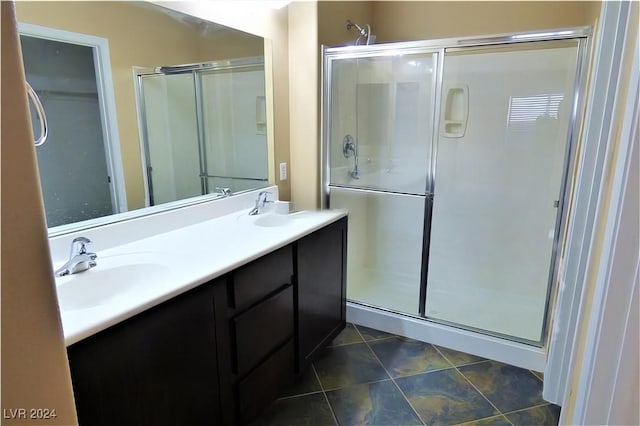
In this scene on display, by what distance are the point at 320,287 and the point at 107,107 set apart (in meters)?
1.31

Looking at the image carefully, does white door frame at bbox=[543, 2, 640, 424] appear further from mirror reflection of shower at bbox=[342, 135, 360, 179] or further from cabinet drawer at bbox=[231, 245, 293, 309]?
mirror reflection of shower at bbox=[342, 135, 360, 179]

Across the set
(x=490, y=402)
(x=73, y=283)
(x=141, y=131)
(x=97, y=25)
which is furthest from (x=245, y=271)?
(x=490, y=402)

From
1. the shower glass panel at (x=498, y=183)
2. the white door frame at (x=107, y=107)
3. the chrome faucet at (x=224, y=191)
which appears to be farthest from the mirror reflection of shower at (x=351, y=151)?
the white door frame at (x=107, y=107)

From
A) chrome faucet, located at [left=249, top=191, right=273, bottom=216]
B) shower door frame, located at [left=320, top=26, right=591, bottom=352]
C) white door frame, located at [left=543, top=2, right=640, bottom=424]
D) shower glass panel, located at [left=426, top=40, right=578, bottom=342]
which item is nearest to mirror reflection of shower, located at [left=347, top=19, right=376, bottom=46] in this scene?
shower door frame, located at [left=320, top=26, right=591, bottom=352]

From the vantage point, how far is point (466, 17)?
2.69 meters

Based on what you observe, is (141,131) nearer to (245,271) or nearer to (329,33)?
(245,271)

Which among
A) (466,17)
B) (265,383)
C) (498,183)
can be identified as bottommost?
(265,383)

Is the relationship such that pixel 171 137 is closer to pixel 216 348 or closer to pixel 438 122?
pixel 216 348

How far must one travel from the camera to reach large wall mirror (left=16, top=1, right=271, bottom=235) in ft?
4.40

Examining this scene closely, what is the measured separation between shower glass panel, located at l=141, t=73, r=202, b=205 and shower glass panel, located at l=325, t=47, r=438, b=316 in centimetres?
→ 95

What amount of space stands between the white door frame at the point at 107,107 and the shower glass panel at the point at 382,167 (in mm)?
1342

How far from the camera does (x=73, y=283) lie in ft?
4.04

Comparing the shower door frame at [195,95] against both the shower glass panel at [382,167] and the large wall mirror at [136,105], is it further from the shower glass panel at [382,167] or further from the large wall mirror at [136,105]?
the shower glass panel at [382,167]

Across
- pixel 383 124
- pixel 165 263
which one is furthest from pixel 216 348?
pixel 383 124
